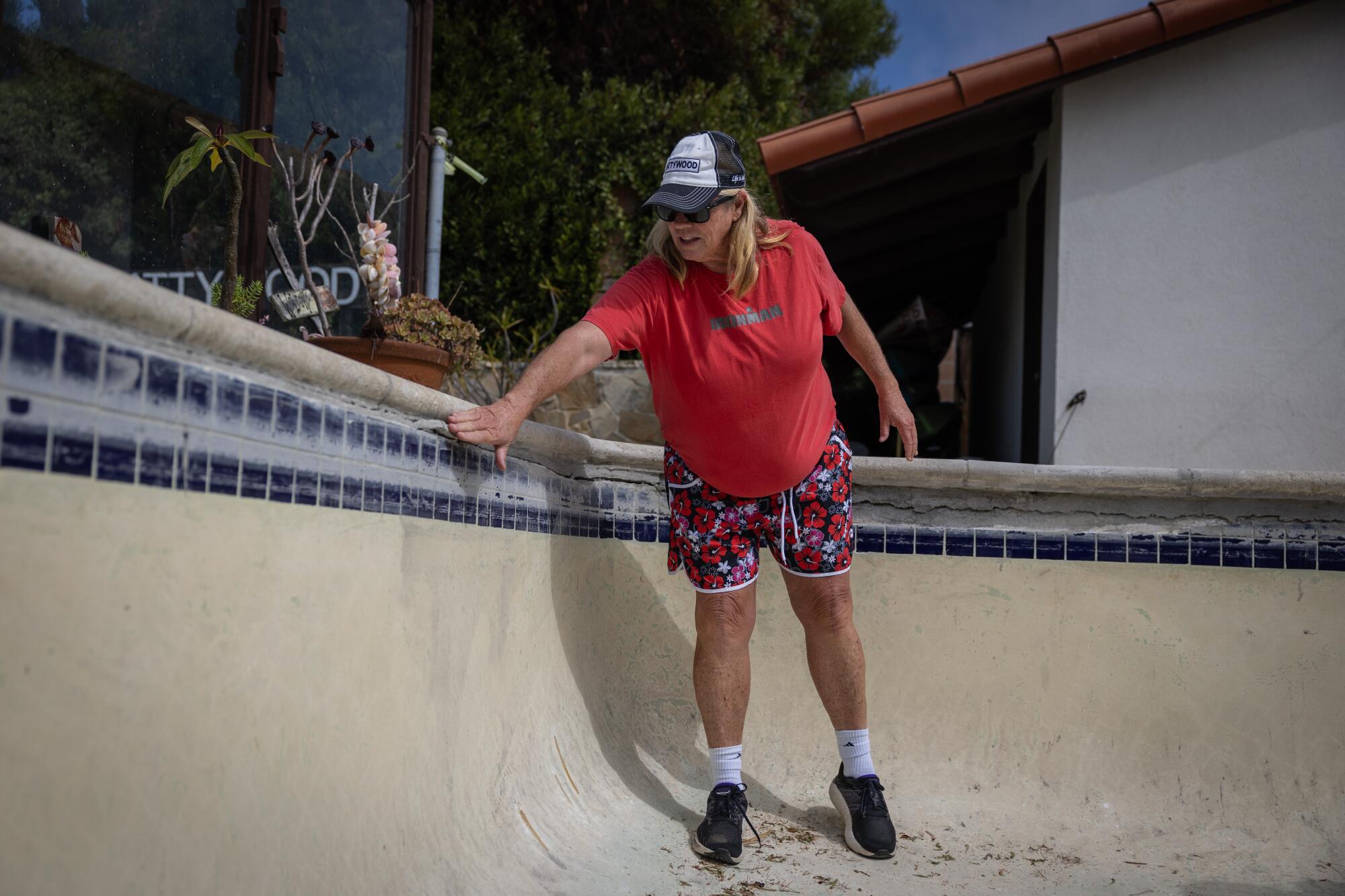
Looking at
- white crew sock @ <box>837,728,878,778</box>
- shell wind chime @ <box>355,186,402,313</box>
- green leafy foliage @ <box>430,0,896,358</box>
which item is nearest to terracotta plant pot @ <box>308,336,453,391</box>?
shell wind chime @ <box>355,186,402,313</box>

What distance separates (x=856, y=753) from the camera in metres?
2.50

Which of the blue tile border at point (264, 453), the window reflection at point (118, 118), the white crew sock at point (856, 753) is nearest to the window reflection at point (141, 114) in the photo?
the window reflection at point (118, 118)

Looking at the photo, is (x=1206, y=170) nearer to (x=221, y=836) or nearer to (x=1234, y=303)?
(x=1234, y=303)

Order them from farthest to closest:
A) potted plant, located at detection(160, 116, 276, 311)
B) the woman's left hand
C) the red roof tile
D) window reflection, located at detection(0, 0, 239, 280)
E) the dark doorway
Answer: the dark doorway < the red roof tile < window reflection, located at detection(0, 0, 239, 280) < the woman's left hand < potted plant, located at detection(160, 116, 276, 311)

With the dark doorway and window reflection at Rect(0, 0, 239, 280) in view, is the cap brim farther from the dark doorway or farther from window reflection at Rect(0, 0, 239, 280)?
the dark doorway

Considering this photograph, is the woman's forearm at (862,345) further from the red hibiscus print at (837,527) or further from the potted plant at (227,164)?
the potted plant at (227,164)

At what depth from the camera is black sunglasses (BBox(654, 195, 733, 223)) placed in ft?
7.29

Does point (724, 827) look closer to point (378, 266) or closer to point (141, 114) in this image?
point (378, 266)

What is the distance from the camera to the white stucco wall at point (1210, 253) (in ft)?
15.6

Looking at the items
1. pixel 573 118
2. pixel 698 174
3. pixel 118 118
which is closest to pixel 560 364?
pixel 698 174

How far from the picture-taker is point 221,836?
4.12 ft

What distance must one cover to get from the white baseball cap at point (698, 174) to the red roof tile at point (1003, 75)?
2.52 m

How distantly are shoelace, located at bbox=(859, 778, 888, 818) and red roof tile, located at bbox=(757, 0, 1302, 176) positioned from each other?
10.3ft

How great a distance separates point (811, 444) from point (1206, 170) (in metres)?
3.52
